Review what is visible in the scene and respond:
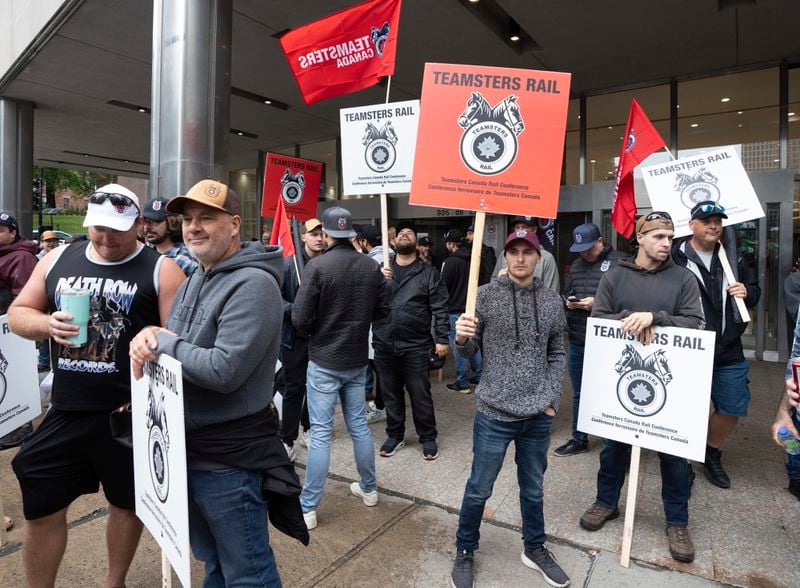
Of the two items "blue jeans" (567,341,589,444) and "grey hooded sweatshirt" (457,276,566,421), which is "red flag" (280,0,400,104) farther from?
"blue jeans" (567,341,589,444)

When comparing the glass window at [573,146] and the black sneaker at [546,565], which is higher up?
the glass window at [573,146]

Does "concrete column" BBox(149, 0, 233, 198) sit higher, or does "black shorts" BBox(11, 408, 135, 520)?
"concrete column" BBox(149, 0, 233, 198)

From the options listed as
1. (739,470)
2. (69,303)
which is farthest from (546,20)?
(69,303)

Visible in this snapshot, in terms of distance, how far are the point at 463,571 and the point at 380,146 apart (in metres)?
3.37

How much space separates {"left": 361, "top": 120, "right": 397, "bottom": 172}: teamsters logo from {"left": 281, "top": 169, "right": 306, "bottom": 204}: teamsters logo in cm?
Answer: 273

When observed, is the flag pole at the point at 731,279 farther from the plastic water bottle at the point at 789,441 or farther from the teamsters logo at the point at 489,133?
the teamsters logo at the point at 489,133

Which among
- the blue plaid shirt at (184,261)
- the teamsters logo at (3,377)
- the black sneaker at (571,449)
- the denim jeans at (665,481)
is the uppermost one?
the blue plaid shirt at (184,261)

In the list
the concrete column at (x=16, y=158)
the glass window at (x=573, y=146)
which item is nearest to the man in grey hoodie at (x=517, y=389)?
the glass window at (x=573, y=146)

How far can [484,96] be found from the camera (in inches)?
110

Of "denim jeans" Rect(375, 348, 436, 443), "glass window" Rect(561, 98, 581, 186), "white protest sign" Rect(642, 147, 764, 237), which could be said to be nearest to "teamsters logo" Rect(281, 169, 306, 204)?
"denim jeans" Rect(375, 348, 436, 443)

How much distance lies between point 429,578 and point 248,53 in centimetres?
867

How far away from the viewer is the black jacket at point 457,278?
7.05 metres

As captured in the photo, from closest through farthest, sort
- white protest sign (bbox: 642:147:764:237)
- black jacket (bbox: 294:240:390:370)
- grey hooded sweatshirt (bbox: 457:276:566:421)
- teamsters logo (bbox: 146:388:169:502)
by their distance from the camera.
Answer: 1. teamsters logo (bbox: 146:388:169:502)
2. grey hooded sweatshirt (bbox: 457:276:566:421)
3. black jacket (bbox: 294:240:390:370)
4. white protest sign (bbox: 642:147:764:237)

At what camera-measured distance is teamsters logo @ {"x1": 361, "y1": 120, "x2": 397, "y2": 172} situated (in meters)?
4.62
